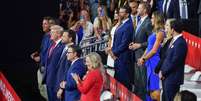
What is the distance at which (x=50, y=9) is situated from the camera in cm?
1212

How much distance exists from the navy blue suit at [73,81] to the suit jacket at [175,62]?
1.21 metres

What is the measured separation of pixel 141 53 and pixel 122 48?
0.36 meters

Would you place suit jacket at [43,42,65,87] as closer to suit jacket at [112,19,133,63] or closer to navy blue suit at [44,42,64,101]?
navy blue suit at [44,42,64,101]

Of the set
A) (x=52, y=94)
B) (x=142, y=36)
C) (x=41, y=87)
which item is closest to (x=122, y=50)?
(x=142, y=36)

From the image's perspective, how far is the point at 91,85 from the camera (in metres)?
8.42

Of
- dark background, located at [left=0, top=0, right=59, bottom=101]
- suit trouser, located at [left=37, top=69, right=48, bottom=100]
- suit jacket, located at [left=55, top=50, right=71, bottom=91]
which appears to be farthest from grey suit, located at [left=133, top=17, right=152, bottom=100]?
dark background, located at [left=0, top=0, right=59, bottom=101]

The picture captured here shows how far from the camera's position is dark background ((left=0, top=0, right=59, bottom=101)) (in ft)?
38.7

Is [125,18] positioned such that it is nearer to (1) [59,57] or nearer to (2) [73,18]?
(1) [59,57]

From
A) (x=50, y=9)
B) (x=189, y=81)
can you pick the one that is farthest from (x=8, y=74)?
(x=189, y=81)

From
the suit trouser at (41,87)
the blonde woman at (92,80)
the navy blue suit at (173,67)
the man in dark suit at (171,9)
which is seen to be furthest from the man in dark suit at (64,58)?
the man in dark suit at (171,9)

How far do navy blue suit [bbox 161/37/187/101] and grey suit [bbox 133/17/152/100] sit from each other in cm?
145

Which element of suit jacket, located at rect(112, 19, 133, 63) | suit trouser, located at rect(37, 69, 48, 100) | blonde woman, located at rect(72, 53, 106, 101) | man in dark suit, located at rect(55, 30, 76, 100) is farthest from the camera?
suit trouser, located at rect(37, 69, 48, 100)

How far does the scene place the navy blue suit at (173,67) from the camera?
8.71 m

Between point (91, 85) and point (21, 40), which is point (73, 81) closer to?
point (91, 85)
